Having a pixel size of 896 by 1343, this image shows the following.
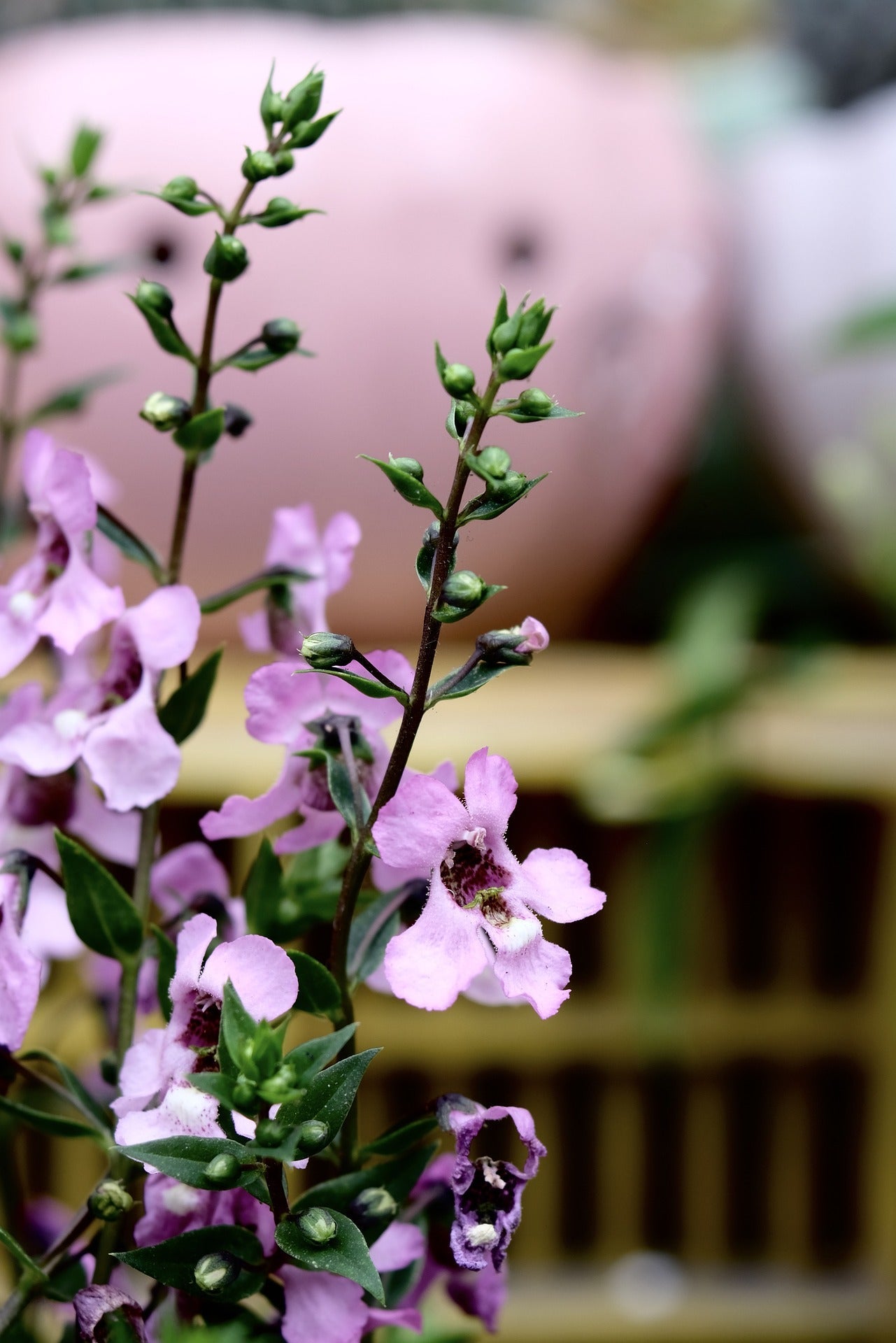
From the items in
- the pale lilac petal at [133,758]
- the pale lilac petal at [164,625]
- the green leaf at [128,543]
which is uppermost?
the green leaf at [128,543]

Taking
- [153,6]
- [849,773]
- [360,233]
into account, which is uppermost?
[153,6]

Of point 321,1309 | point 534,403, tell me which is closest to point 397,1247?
point 321,1309

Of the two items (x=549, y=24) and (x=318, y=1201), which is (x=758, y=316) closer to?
(x=549, y=24)

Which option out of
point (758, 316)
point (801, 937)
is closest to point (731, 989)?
point (801, 937)

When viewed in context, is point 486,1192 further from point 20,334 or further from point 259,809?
point 20,334

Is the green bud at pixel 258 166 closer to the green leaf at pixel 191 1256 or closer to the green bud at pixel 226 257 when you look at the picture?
the green bud at pixel 226 257

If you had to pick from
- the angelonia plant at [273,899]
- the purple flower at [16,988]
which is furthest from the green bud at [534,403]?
the purple flower at [16,988]

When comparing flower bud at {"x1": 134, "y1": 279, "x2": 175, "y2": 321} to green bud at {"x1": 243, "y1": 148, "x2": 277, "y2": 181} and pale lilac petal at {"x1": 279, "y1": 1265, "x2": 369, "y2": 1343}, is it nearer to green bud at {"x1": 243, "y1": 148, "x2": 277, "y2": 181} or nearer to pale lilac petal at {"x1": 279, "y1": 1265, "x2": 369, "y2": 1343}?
green bud at {"x1": 243, "y1": 148, "x2": 277, "y2": 181}
